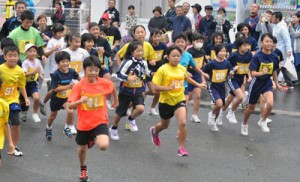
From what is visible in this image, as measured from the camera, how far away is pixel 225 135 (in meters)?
10.8

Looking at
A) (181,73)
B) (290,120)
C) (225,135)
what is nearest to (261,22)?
(290,120)

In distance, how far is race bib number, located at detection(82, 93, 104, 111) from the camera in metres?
7.93

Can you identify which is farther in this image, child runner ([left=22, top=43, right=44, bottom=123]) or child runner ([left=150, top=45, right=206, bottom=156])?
child runner ([left=22, top=43, right=44, bottom=123])

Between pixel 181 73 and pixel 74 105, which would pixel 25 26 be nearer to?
pixel 181 73

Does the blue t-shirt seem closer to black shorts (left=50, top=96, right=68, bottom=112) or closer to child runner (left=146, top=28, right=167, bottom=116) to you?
child runner (left=146, top=28, right=167, bottom=116)

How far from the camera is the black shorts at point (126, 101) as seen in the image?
10398 mm

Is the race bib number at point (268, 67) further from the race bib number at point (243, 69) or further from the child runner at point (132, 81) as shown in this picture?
the child runner at point (132, 81)

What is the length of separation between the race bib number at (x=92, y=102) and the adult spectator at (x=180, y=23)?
29.7 ft

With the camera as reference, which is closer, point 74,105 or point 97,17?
point 74,105

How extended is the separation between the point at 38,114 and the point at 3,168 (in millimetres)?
3686

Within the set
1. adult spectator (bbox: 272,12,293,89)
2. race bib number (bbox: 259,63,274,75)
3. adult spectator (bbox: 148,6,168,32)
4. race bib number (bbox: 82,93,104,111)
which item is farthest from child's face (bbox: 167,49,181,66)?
adult spectator (bbox: 148,6,168,32)

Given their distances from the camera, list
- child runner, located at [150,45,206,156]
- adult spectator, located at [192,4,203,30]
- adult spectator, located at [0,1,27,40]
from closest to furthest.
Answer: child runner, located at [150,45,206,156] → adult spectator, located at [0,1,27,40] → adult spectator, located at [192,4,203,30]

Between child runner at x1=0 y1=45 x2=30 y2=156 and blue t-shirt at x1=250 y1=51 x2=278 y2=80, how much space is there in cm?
370

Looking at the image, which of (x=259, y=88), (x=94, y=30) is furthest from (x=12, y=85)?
(x=259, y=88)
